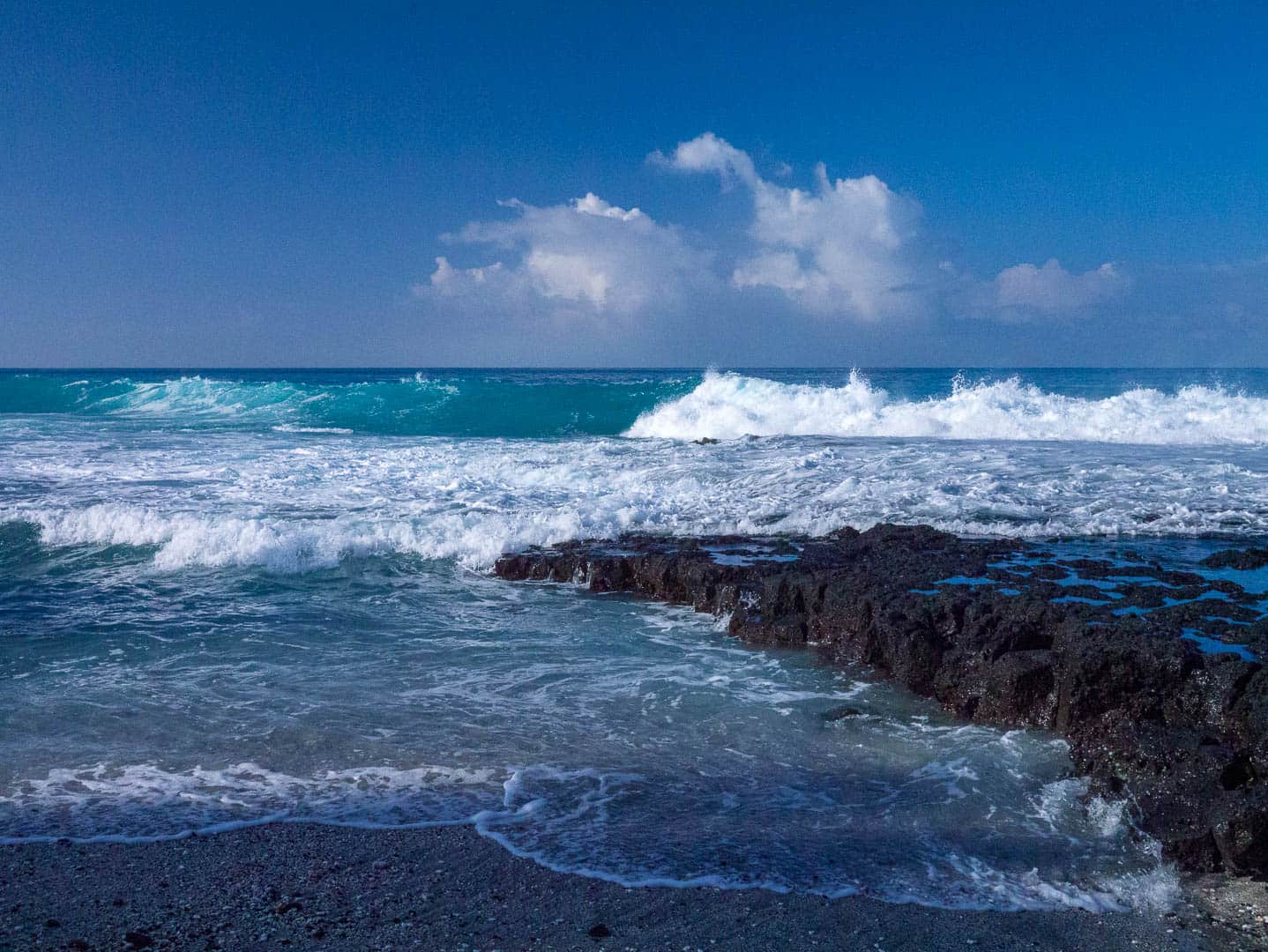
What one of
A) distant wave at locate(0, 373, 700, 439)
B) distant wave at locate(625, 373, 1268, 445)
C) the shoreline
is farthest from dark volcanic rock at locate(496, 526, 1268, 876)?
distant wave at locate(0, 373, 700, 439)

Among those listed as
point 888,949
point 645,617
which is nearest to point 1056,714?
point 888,949

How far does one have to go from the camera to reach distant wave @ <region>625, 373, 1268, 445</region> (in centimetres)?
2091

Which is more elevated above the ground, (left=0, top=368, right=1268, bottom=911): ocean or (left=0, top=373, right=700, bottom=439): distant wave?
(left=0, top=373, right=700, bottom=439): distant wave

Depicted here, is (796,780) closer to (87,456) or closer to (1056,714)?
(1056,714)

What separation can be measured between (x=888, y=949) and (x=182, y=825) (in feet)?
Result: 9.79

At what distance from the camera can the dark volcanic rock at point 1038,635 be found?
3924mm

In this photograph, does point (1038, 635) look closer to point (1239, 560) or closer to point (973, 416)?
point (1239, 560)

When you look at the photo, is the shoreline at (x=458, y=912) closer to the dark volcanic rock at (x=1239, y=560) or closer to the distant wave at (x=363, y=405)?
the dark volcanic rock at (x=1239, y=560)

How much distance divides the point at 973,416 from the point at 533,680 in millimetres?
20035

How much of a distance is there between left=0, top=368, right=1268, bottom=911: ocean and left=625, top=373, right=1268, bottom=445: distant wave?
4.88 m

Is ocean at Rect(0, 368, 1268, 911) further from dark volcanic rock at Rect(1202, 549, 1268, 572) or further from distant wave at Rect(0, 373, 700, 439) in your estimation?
distant wave at Rect(0, 373, 700, 439)

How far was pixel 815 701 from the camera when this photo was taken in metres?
5.58

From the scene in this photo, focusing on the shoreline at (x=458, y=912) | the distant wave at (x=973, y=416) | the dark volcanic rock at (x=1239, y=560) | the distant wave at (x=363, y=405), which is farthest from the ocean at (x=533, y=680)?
the distant wave at (x=363, y=405)

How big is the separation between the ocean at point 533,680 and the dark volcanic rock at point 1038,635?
22cm
